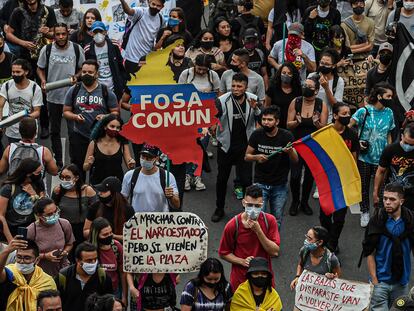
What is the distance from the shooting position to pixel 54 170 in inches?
463

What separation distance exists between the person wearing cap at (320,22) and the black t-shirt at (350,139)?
3.29m

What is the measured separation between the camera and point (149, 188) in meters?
11.1

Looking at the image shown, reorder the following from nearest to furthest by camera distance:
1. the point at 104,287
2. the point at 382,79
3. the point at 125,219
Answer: the point at 104,287 < the point at 125,219 < the point at 382,79

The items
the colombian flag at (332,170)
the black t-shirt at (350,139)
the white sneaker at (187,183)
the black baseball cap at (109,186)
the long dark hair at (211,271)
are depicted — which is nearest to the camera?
the long dark hair at (211,271)

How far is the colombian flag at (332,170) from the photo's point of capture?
10.9 meters

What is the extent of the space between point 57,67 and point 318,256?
5.33 m

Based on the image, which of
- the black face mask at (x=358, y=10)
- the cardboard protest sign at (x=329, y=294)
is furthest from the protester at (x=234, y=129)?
the black face mask at (x=358, y=10)

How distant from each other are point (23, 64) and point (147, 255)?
408 centimetres

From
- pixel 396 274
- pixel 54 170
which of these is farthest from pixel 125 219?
pixel 396 274

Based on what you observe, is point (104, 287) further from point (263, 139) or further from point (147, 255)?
point (263, 139)

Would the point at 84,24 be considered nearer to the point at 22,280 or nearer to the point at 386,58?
the point at 386,58

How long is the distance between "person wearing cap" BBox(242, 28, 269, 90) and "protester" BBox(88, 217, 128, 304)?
5.08 meters

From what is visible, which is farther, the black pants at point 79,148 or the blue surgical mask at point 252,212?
the black pants at point 79,148

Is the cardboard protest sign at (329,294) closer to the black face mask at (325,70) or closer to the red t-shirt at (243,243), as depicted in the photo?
the red t-shirt at (243,243)
